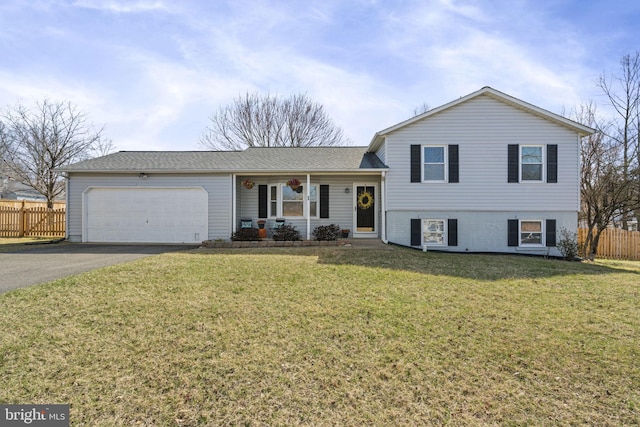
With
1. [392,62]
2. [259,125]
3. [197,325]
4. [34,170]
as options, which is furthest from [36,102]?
[197,325]

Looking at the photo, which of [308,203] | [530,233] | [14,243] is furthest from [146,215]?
[530,233]

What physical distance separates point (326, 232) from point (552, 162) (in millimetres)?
8571

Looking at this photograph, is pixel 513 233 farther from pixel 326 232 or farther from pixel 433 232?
pixel 326 232

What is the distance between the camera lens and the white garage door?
12.7m

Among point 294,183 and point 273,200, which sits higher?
point 294,183

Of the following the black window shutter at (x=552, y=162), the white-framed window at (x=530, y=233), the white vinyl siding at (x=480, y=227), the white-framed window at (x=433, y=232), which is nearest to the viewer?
the black window shutter at (x=552, y=162)

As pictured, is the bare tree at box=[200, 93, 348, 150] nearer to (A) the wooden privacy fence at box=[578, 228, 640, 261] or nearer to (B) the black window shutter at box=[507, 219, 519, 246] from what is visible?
(B) the black window shutter at box=[507, 219, 519, 246]

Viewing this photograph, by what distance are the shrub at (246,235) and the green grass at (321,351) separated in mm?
5848

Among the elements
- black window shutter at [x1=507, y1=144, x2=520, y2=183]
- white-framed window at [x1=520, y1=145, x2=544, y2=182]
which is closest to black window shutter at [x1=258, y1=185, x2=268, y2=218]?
black window shutter at [x1=507, y1=144, x2=520, y2=183]

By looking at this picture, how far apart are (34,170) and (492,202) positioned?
24.8m

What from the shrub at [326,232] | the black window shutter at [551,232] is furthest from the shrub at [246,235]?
the black window shutter at [551,232]

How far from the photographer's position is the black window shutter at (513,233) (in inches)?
471

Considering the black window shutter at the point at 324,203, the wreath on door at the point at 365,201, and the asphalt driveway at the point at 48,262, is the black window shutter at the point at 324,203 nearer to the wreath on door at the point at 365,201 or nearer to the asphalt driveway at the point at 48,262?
the wreath on door at the point at 365,201

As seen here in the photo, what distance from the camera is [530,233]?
475 inches
